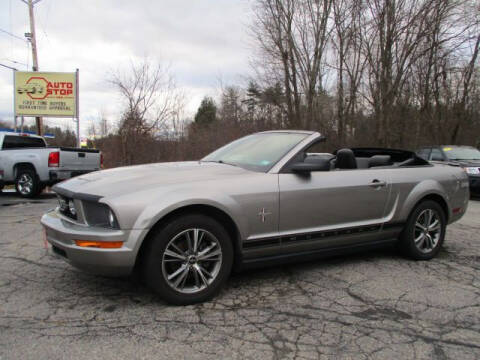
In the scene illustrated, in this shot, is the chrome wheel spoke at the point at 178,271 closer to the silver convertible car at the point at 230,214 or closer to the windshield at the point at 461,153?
the silver convertible car at the point at 230,214

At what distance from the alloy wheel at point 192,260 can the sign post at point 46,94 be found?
1871cm

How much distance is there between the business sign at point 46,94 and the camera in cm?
1986

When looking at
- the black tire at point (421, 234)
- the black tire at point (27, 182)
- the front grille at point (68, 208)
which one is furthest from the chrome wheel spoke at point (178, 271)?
the black tire at point (27, 182)

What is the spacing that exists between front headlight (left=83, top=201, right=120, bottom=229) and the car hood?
94 mm

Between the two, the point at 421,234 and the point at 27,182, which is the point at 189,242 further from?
the point at 27,182

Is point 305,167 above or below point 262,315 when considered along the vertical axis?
above

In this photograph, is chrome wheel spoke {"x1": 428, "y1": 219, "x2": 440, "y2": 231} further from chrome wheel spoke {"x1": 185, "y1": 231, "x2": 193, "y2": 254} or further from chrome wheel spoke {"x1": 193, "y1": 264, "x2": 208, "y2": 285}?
chrome wheel spoke {"x1": 185, "y1": 231, "x2": 193, "y2": 254}

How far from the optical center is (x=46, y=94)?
20.0 m

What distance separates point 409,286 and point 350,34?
14699mm

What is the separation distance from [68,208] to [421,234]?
13.0ft

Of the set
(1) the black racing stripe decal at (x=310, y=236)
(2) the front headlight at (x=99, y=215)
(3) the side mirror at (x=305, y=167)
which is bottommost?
(1) the black racing stripe decal at (x=310, y=236)

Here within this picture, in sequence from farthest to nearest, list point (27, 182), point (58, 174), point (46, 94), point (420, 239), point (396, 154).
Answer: point (46, 94)
point (27, 182)
point (58, 174)
point (396, 154)
point (420, 239)

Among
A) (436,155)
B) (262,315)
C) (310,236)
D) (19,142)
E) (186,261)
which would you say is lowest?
(262,315)

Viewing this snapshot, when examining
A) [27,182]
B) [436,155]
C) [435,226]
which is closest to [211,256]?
[435,226]
